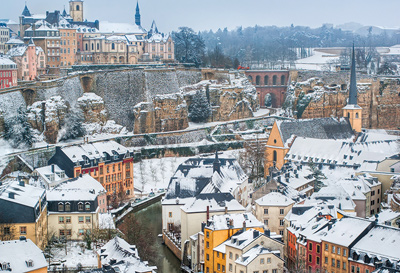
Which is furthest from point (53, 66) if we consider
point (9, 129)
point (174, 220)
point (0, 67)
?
point (174, 220)

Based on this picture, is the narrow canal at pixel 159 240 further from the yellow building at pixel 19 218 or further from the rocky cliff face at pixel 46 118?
the rocky cliff face at pixel 46 118

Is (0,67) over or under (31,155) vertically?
over

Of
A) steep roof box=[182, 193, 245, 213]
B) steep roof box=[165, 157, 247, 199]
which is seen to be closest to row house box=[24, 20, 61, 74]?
steep roof box=[165, 157, 247, 199]

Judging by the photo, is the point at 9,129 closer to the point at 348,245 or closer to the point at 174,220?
the point at 174,220

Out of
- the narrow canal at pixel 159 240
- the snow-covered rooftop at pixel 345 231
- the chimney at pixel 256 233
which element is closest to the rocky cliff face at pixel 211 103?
the narrow canal at pixel 159 240

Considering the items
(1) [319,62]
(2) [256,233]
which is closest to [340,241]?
(2) [256,233]

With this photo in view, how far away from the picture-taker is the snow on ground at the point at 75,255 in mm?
36022

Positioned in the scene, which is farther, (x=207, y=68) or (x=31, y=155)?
(x=207, y=68)

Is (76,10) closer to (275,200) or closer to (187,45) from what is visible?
(187,45)

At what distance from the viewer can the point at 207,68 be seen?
8306 cm

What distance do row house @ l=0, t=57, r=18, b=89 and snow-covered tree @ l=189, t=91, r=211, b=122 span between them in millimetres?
19800

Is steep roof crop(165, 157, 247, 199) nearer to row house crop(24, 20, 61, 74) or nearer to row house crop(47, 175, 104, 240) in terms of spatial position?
row house crop(47, 175, 104, 240)

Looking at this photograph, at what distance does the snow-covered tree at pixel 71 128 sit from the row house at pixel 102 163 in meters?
9.22

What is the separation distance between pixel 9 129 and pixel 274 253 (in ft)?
114
